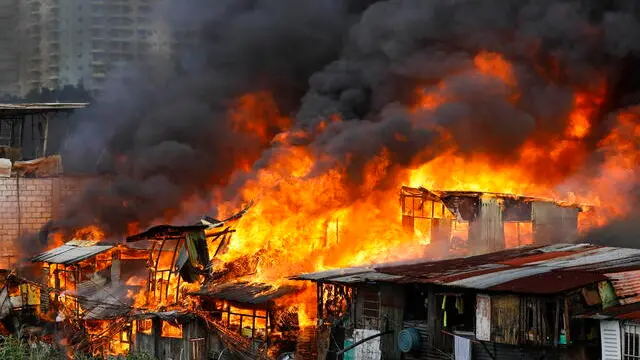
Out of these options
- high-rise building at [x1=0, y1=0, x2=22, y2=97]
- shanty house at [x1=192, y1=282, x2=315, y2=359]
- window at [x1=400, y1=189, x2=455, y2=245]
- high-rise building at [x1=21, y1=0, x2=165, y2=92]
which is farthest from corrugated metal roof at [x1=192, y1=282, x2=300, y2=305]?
high-rise building at [x1=0, y1=0, x2=22, y2=97]

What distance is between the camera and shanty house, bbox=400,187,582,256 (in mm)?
31672

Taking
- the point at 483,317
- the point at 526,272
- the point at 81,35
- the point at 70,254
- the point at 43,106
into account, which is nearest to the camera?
the point at 483,317

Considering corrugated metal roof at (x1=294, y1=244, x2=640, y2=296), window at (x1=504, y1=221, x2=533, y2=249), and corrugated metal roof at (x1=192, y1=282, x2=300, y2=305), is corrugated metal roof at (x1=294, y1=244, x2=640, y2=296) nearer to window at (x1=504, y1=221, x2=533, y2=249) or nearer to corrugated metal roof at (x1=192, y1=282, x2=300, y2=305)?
corrugated metal roof at (x1=192, y1=282, x2=300, y2=305)

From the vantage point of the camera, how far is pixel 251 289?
27.9 meters

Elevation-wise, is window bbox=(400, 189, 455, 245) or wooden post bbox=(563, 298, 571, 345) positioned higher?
window bbox=(400, 189, 455, 245)

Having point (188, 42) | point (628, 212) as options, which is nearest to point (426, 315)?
point (628, 212)

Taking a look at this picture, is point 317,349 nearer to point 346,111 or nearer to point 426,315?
point 426,315

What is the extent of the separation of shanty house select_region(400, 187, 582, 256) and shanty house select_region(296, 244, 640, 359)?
150 inches

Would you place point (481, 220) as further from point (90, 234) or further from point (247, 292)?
point (90, 234)

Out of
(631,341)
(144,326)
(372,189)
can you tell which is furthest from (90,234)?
(631,341)

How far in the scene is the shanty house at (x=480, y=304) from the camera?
19.8 meters

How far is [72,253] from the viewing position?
35938 mm

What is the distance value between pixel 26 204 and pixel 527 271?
3069 cm

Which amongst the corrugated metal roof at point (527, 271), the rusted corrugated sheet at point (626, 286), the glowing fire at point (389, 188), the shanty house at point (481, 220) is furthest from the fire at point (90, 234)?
the rusted corrugated sheet at point (626, 286)
